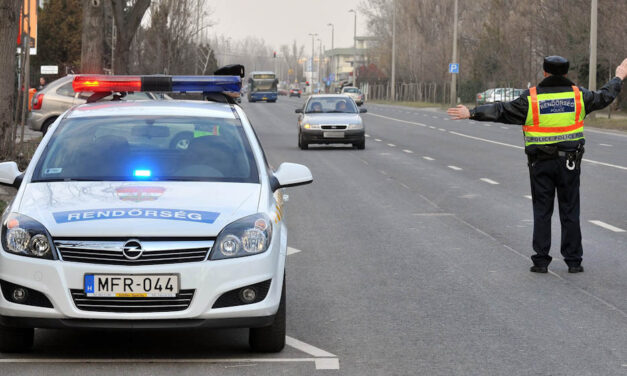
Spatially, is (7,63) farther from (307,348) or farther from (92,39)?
(92,39)

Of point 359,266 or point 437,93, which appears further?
point 437,93

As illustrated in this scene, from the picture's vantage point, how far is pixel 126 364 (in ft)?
22.1

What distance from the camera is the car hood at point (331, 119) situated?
2994 centimetres

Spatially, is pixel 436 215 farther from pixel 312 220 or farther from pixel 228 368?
pixel 228 368

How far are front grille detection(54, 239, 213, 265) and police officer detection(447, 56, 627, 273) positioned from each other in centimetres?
438

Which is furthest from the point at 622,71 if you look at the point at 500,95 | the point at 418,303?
the point at 500,95

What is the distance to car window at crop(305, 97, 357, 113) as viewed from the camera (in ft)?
102

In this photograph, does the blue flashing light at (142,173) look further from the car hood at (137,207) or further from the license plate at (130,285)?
the license plate at (130,285)

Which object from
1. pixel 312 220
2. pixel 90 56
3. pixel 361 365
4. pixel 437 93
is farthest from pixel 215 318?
pixel 437 93

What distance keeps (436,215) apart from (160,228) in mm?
8521

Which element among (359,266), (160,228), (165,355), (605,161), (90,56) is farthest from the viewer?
(90,56)

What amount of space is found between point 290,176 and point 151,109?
114cm

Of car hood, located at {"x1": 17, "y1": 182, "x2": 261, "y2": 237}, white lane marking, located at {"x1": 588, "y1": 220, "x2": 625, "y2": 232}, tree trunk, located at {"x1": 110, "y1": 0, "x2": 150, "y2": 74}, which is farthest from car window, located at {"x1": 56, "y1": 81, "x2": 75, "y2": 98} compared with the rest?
car hood, located at {"x1": 17, "y1": 182, "x2": 261, "y2": 237}

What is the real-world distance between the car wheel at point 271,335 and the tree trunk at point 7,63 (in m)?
12.0
